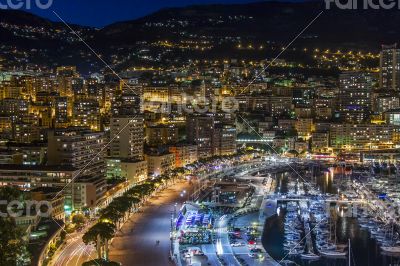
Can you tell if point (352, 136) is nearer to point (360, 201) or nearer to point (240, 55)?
point (360, 201)

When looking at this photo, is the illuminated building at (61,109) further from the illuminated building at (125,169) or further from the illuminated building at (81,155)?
the illuminated building at (81,155)

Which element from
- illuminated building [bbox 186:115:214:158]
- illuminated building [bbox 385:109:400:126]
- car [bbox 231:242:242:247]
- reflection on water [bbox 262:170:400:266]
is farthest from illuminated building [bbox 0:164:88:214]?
illuminated building [bbox 385:109:400:126]

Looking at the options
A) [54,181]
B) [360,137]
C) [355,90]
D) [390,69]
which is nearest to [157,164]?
[54,181]

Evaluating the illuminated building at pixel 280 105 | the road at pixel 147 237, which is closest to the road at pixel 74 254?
the road at pixel 147 237

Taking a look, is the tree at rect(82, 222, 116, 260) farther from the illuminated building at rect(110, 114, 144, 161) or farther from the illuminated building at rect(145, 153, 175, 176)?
the illuminated building at rect(145, 153, 175, 176)

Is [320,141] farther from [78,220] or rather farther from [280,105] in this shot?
[78,220]

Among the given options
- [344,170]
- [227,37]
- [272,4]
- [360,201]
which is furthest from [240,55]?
[360,201]
